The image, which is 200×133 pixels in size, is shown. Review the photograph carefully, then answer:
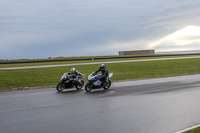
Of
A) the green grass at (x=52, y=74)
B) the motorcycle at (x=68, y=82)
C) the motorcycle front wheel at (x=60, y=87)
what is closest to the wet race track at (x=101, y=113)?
the motorcycle front wheel at (x=60, y=87)

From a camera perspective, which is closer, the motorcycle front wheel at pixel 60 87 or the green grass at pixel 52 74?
the motorcycle front wheel at pixel 60 87

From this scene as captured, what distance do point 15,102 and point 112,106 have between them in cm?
474

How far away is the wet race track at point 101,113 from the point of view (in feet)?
25.4

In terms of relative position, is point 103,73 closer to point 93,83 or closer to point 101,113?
point 93,83

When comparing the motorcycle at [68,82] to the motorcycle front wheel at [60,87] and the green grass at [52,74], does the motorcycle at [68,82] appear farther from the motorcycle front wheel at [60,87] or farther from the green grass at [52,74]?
the green grass at [52,74]

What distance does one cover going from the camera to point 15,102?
11.8m

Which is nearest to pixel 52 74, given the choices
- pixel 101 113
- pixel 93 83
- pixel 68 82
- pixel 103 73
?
pixel 68 82

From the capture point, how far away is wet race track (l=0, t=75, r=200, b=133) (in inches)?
305

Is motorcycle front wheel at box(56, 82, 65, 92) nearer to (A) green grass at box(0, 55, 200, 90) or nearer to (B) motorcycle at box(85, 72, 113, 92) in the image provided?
(B) motorcycle at box(85, 72, 113, 92)

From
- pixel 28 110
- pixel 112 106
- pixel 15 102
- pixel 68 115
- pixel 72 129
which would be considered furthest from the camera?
pixel 15 102

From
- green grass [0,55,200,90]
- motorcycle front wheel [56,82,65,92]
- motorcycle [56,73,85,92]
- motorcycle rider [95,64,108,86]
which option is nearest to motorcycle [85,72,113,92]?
motorcycle rider [95,64,108,86]

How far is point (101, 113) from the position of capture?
377 inches

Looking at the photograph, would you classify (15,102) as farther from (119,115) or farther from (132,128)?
(132,128)

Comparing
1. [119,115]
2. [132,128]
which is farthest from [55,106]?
[132,128]
